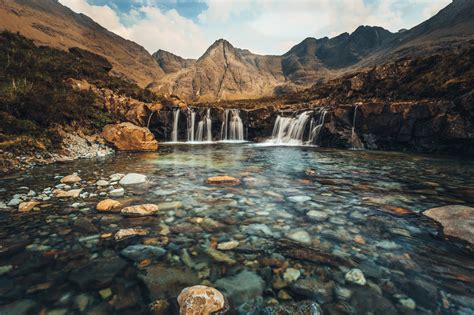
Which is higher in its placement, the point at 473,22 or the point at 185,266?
the point at 473,22

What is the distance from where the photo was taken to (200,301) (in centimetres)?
200

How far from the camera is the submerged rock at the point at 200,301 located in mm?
1931

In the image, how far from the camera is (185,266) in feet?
8.76

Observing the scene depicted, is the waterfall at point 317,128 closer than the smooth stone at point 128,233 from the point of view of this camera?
No

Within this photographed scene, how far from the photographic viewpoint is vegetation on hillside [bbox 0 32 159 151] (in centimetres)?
980

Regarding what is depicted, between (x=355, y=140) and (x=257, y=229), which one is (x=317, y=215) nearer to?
(x=257, y=229)

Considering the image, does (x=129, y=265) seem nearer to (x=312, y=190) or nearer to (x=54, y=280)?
(x=54, y=280)

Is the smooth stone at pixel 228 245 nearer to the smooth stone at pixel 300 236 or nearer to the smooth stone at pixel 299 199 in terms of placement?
the smooth stone at pixel 300 236

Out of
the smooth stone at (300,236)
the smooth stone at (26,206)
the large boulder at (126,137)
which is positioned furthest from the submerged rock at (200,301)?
the large boulder at (126,137)

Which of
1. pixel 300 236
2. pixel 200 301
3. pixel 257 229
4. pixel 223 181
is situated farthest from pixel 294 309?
pixel 223 181

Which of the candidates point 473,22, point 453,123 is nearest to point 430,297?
point 453,123

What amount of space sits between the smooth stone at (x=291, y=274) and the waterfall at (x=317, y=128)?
18.6 m

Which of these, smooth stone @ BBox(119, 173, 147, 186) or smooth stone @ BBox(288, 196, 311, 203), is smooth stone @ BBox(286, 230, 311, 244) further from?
smooth stone @ BBox(119, 173, 147, 186)

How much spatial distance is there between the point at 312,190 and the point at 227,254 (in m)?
3.56
